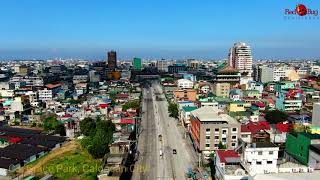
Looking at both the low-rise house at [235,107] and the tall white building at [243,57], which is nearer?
the low-rise house at [235,107]

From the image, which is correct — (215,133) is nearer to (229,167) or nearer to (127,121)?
(229,167)

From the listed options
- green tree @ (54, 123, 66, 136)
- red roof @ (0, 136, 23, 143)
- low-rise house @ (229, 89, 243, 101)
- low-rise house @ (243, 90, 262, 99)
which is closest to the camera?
red roof @ (0, 136, 23, 143)

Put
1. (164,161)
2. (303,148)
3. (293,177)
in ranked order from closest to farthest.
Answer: (293,177) < (303,148) < (164,161)

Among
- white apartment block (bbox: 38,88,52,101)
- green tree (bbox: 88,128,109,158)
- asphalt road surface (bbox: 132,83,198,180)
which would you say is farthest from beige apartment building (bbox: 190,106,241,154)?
white apartment block (bbox: 38,88,52,101)

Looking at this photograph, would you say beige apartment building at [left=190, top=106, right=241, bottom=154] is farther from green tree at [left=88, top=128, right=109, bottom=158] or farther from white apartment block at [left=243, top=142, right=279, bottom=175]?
green tree at [left=88, top=128, right=109, bottom=158]

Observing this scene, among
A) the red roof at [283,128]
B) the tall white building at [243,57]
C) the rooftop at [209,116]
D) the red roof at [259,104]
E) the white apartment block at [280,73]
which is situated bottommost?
the red roof at [283,128]

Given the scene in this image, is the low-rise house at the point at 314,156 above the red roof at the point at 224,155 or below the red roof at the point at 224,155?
below

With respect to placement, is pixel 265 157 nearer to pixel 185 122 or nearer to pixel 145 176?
pixel 145 176

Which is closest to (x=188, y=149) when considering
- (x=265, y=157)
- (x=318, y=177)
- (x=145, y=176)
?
(x=145, y=176)

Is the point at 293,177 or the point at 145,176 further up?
the point at 293,177

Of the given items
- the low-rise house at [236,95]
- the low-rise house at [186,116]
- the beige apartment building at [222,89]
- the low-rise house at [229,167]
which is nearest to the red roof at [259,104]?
the low-rise house at [236,95]

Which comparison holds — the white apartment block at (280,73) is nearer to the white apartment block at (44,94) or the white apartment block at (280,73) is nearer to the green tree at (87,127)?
the white apartment block at (44,94)
